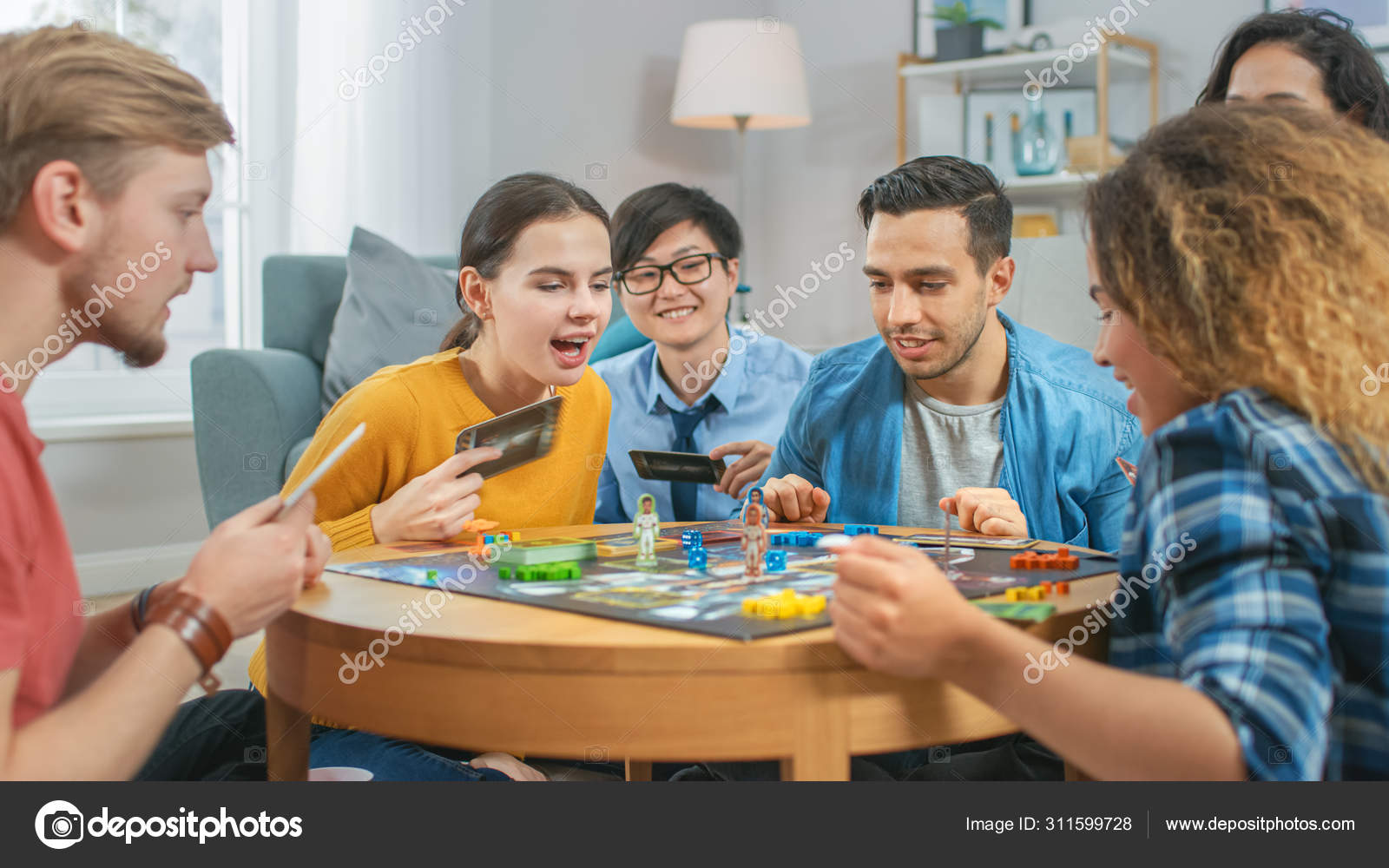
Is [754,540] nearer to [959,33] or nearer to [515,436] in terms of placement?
[515,436]

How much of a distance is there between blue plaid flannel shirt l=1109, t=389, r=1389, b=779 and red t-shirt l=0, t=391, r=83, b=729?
878 millimetres

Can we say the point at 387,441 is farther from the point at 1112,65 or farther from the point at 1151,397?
the point at 1112,65

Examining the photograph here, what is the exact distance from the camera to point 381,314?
3.16m

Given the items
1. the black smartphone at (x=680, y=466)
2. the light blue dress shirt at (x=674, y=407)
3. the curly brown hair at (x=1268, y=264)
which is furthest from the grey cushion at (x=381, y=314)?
the curly brown hair at (x=1268, y=264)

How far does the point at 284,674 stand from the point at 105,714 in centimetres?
23

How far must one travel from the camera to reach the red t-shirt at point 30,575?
87 centimetres

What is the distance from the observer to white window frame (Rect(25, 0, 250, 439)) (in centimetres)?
357

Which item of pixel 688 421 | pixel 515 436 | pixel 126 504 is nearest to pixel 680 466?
pixel 515 436

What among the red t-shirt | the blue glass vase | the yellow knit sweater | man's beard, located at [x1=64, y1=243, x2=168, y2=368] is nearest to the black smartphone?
the yellow knit sweater

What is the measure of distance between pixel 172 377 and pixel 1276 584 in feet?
12.5

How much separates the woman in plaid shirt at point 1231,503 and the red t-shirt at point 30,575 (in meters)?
0.64

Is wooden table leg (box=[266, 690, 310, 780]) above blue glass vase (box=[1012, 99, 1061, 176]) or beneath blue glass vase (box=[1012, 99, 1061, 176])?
beneath

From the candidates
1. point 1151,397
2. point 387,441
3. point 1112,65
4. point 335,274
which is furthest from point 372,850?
point 1112,65

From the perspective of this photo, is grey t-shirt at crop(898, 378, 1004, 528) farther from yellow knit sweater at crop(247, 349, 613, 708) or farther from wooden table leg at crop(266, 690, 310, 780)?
wooden table leg at crop(266, 690, 310, 780)
